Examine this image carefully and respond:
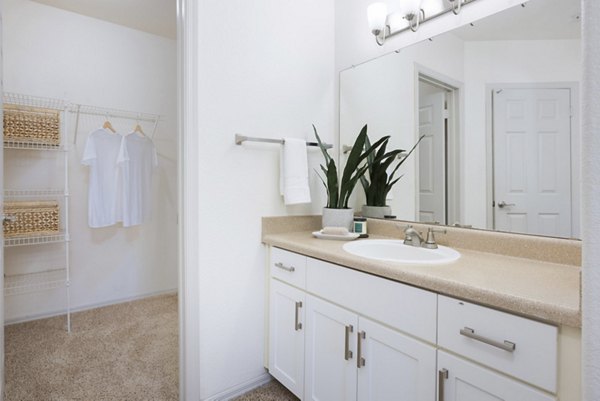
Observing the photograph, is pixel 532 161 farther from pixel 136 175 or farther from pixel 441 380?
pixel 136 175

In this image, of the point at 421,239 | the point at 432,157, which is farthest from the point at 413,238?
the point at 432,157

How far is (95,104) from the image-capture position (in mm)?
2729

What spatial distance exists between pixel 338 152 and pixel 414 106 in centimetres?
55

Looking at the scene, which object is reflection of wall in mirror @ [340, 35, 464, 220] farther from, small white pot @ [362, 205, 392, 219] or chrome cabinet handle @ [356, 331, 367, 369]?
chrome cabinet handle @ [356, 331, 367, 369]

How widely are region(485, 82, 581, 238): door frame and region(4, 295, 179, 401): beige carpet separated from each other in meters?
1.79

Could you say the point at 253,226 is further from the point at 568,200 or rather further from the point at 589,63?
the point at 589,63

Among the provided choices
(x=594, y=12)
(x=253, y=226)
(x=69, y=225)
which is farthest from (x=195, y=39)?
(x=69, y=225)

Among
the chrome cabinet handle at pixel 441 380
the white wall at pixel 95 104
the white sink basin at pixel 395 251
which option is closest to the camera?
the chrome cabinet handle at pixel 441 380

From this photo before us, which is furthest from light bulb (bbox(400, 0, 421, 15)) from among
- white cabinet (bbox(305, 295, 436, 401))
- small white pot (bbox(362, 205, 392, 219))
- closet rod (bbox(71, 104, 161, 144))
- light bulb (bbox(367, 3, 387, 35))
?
closet rod (bbox(71, 104, 161, 144))

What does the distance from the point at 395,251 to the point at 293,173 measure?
0.65 metres

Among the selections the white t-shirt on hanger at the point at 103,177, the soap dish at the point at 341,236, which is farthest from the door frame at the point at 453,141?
the white t-shirt on hanger at the point at 103,177

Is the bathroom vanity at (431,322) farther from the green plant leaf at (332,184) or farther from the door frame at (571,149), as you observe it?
the green plant leaf at (332,184)

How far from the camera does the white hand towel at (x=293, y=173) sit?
5.53 feet

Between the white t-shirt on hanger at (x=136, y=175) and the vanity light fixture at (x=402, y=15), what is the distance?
2.13 m
